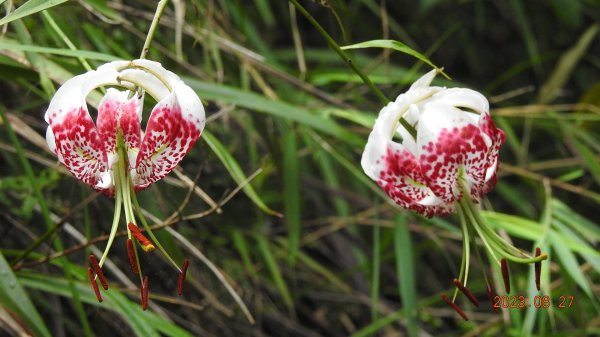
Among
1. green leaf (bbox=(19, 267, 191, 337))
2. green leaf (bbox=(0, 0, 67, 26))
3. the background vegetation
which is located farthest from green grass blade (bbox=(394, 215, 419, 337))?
green leaf (bbox=(0, 0, 67, 26))

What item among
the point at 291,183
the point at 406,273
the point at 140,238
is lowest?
the point at 406,273

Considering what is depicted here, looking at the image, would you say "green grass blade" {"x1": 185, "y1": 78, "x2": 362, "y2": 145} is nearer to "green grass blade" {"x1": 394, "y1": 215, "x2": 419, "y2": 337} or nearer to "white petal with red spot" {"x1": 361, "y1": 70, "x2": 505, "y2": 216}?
"green grass blade" {"x1": 394, "y1": 215, "x2": 419, "y2": 337}

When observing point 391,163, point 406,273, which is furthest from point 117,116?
point 406,273

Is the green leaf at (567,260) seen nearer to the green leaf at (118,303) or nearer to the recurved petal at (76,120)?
the green leaf at (118,303)

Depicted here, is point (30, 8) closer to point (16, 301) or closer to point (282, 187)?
point (16, 301)

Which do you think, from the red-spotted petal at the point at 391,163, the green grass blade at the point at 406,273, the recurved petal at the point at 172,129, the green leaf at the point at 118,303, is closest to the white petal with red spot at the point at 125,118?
the recurved petal at the point at 172,129

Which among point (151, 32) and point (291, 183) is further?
point (291, 183)

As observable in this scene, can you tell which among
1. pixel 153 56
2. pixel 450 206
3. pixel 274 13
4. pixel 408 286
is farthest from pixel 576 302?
pixel 274 13

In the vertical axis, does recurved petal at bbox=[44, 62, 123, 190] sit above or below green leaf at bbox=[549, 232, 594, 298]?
above
